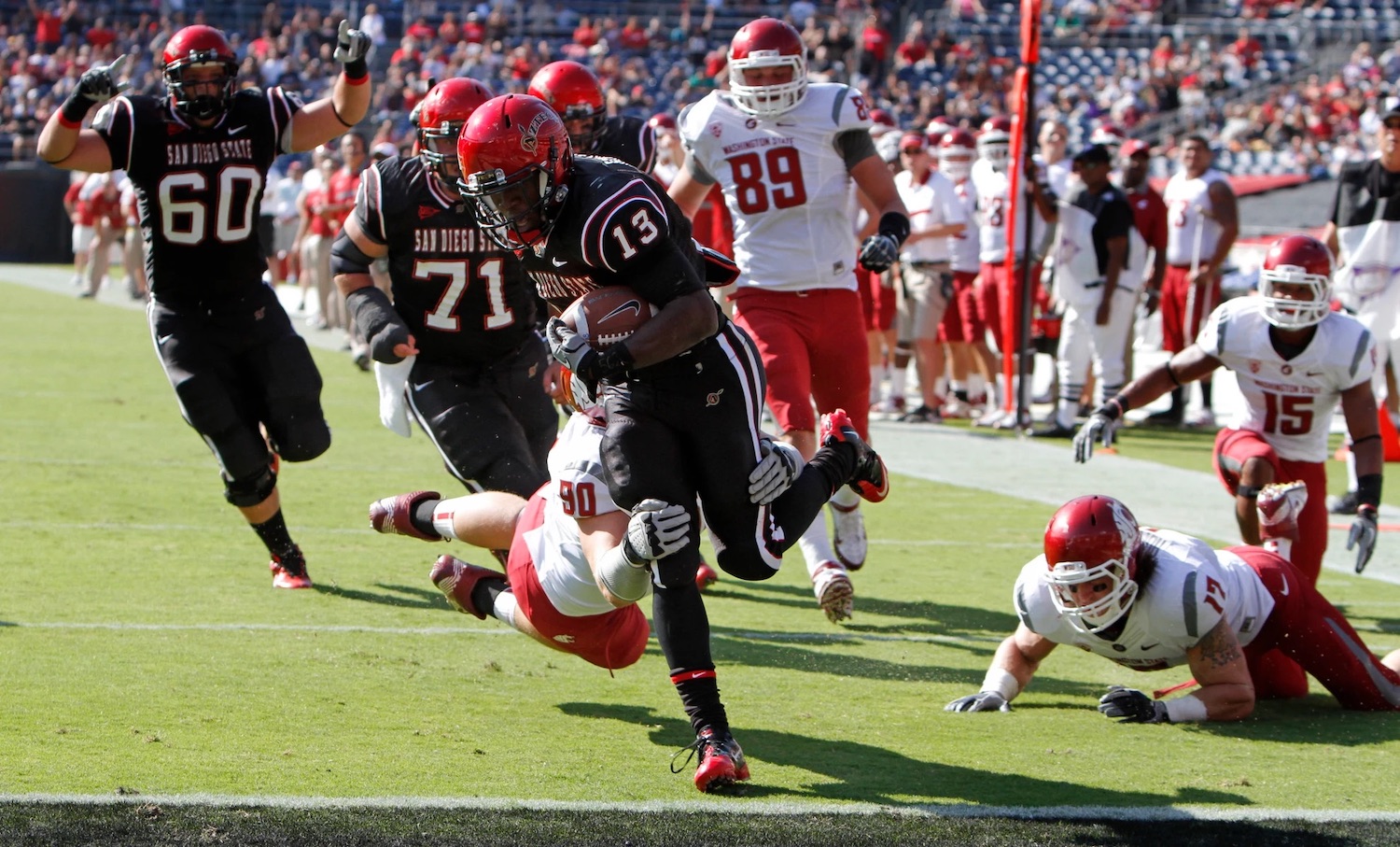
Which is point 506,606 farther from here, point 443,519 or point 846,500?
point 846,500

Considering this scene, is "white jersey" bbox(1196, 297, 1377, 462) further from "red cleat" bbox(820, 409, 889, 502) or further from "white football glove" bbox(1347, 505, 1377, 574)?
"red cleat" bbox(820, 409, 889, 502)

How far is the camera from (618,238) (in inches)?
154

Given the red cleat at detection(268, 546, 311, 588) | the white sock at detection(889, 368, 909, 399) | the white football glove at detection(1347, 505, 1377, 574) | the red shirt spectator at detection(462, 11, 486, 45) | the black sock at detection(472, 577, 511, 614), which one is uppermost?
the black sock at detection(472, 577, 511, 614)

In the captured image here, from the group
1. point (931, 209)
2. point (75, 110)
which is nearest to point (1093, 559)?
point (75, 110)

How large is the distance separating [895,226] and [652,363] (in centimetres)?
220

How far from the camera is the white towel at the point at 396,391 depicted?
5672 millimetres

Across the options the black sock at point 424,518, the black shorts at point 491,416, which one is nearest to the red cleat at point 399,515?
the black sock at point 424,518

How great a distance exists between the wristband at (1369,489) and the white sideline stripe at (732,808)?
2.04m

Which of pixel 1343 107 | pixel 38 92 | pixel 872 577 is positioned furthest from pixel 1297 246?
pixel 38 92

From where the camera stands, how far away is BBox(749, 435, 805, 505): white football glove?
162 inches

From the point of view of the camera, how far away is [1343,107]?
2416 centimetres

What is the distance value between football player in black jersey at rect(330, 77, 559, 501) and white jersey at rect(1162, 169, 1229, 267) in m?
6.68

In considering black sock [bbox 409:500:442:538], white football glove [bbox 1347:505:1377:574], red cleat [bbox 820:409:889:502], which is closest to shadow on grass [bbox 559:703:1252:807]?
red cleat [bbox 820:409:889:502]

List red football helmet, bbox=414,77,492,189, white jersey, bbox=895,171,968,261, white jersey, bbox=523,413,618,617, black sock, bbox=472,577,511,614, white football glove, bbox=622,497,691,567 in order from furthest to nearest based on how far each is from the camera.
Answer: white jersey, bbox=895,171,968,261 < red football helmet, bbox=414,77,492,189 < black sock, bbox=472,577,511,614 < white jersey, bbox=523,413,618,617 < white football glove, bbox=622,497,691,567
